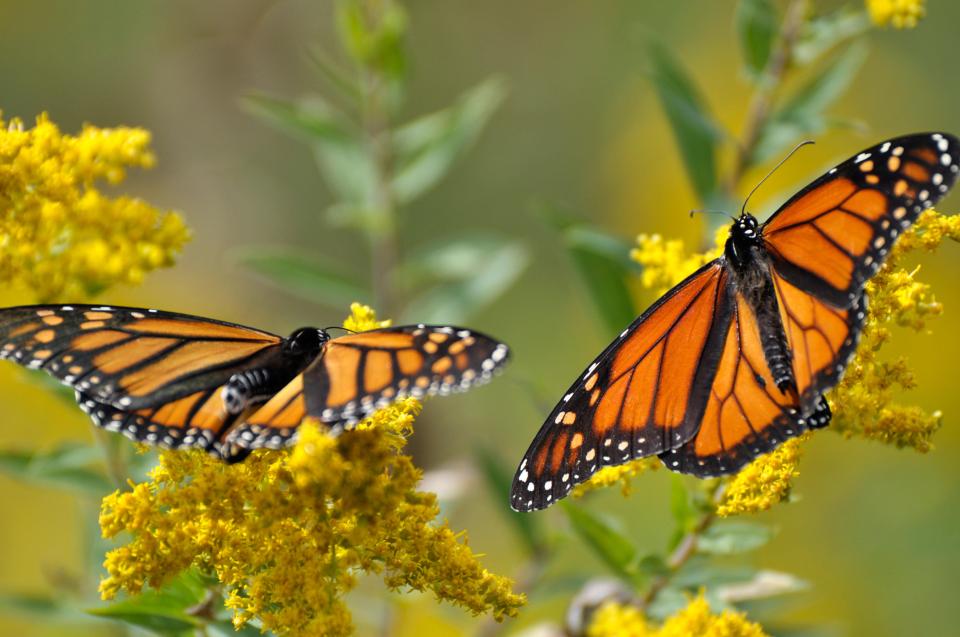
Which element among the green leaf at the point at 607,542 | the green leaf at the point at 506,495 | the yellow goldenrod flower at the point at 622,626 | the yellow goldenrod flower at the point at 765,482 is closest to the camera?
the yellow goldenrod flower at the point at 622,626

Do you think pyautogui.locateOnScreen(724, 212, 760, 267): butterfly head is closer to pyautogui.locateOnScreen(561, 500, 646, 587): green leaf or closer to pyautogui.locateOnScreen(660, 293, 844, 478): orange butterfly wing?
pyautogui.locateOnScreen(660, 293, 844, 478): orange butterfly wing

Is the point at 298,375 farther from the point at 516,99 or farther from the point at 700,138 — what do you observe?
the point at 516,99

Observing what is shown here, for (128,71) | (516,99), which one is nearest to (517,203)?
(516,99)

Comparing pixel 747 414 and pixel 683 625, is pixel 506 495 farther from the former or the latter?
pixel 683 625

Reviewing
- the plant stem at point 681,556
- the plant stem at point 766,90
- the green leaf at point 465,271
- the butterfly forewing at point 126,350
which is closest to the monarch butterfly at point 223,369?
the butterfly forewing at point 126,350

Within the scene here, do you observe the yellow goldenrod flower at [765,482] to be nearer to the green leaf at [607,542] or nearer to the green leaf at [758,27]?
the green leaf at [607,542]

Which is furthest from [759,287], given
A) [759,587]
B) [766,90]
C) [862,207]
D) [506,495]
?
[506,495]
